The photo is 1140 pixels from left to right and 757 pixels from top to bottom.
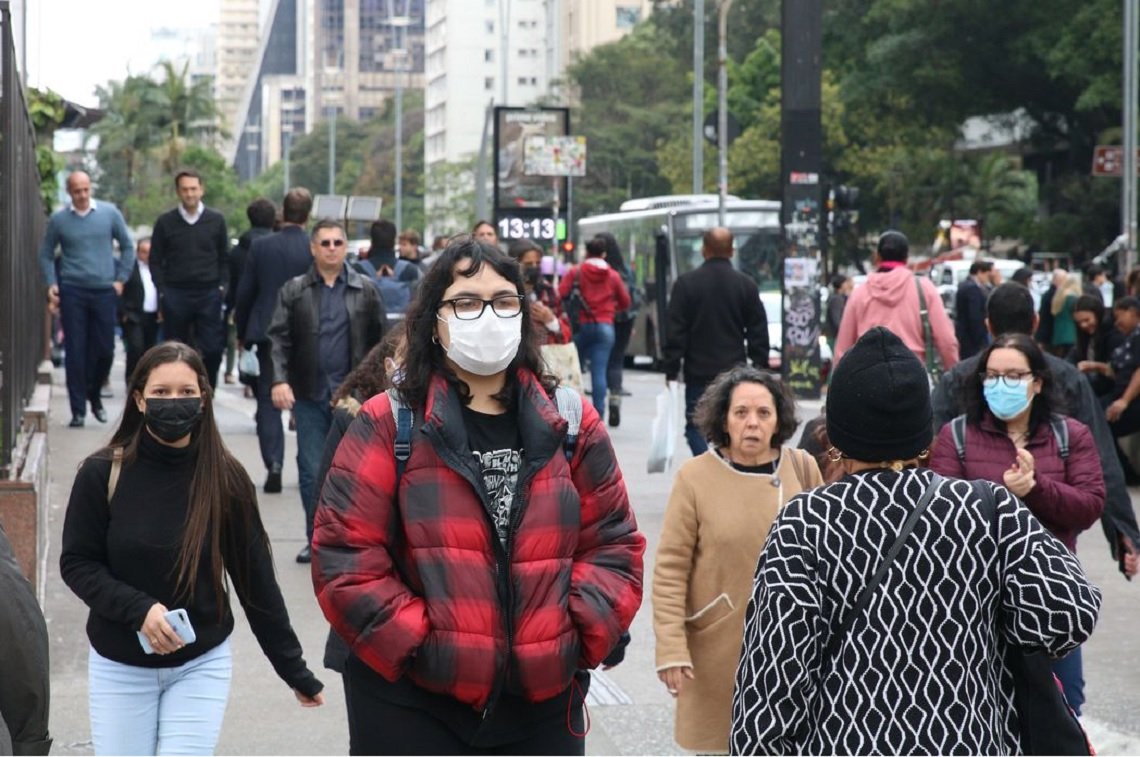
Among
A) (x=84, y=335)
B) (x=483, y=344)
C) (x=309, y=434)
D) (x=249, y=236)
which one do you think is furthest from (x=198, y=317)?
(x=483, y=344)

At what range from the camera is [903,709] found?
10.8 ft

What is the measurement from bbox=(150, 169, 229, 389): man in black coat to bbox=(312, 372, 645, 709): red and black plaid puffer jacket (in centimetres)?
1026

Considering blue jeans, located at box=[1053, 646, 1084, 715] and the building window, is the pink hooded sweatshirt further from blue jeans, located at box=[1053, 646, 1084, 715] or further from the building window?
the building window

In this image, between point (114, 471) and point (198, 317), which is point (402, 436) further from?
point (198, 317)

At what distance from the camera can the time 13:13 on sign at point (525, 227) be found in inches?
1443

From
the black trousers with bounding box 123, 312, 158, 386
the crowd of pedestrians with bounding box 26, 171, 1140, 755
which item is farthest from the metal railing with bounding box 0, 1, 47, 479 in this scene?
the black trousers with bounding box 123, 312, 158, 386

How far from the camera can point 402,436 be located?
12.5 feet

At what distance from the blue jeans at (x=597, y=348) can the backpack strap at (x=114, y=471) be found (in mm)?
12773

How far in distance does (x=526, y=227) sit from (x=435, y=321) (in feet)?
108

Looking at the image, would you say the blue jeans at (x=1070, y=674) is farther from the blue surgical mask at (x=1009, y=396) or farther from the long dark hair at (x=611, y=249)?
the long dark hair at (x=611, y=249)

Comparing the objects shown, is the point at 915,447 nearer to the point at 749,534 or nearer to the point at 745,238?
the point at 749,534

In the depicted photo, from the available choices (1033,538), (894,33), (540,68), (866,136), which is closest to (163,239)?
(1033,538)

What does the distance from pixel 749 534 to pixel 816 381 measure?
1684 centimetres

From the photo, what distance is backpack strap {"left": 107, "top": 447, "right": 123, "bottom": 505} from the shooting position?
15.5 feet
